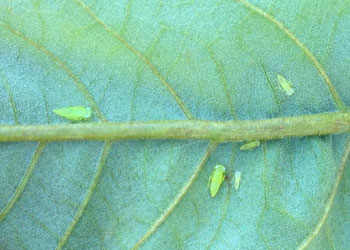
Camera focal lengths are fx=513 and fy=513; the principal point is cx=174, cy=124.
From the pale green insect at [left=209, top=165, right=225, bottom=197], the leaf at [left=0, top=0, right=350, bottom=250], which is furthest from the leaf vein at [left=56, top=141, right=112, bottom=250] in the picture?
the pale green insect at [left=209, top=165, right=225, bottom=197]

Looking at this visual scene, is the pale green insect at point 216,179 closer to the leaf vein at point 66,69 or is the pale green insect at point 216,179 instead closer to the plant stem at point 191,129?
the plant stem at point 191,129

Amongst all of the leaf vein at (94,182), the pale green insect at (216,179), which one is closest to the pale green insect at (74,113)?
the leaf vein at (94,182)

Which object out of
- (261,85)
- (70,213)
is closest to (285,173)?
(261,85)

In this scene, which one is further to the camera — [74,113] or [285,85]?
[285,85]

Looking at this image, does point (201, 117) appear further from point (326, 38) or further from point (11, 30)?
point (11, 30)

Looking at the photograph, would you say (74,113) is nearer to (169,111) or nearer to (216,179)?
(169,111)

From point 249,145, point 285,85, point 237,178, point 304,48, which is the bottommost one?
point 237,178

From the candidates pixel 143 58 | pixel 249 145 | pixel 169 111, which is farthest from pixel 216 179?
pixel 143 58
